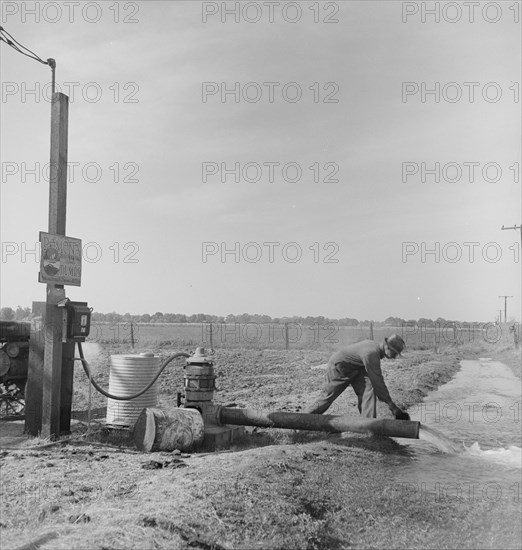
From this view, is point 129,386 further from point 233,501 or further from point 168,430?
point 233,501

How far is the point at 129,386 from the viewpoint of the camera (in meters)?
9.22

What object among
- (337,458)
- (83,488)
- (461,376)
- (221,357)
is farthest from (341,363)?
(221,357)

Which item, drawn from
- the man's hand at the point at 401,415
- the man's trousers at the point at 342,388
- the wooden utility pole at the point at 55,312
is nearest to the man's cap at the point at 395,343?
the man's trousers at the point at 342,388

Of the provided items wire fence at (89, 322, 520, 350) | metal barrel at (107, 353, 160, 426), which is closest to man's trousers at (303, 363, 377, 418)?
metal barrel at (107, 353, 160, 426)

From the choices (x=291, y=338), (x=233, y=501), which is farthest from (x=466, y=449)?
(x=291, y=338)

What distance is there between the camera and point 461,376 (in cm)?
2184

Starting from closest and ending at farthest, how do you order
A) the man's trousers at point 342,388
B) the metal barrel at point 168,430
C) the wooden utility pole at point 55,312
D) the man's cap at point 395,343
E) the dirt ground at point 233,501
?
the dirt ground at point 233,501 → the metal barrel at point 168,430 → the man's cap at point 395,343 → the wooden utility pole at point 55,312 → the man's trousers at point 342,388

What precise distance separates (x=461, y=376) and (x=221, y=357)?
11.0 metres

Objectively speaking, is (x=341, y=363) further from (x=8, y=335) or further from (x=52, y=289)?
(x=8, y=335)

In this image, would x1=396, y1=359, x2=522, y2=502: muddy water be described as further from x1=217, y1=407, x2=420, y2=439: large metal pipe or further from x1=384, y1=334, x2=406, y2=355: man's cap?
x1=384, y1=334, x2=406, y2=355: man's cap

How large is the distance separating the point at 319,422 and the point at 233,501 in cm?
336

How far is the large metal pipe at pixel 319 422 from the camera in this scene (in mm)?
8202

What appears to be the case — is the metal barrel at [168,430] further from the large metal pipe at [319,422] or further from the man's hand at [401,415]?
the man's hand at [401,415]

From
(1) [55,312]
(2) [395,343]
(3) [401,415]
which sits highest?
(1) [55,312]
